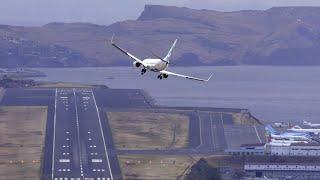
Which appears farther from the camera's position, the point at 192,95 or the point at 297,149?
the point at 192,95

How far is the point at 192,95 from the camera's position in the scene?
167 meters

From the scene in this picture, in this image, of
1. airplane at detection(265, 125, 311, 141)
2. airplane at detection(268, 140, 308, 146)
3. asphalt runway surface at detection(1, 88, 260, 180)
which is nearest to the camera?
asphalt runway surface at detection(1, 88, 260, 180)

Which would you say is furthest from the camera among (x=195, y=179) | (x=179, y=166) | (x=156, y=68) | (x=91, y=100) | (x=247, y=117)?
(x=91, y=100)

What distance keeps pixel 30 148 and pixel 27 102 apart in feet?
119

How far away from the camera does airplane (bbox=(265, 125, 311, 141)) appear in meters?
111

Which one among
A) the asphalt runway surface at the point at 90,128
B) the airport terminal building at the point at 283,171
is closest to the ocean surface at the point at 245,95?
the asphalt runway surface at the point at 90,128

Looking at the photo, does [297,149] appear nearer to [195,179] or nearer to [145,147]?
[145,147]

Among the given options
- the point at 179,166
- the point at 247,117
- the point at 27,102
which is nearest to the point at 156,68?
the point at 179,166

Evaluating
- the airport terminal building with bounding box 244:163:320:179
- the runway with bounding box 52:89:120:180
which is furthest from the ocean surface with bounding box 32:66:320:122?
the airport terminal building with bounding box 244:163:320:179

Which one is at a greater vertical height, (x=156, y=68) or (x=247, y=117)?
(x=156, y=68)

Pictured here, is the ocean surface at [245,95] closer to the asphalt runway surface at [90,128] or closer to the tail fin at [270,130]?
the asphalt runway surface at [90,128]

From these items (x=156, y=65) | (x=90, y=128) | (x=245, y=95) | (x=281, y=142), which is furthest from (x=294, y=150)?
(x=245, y=95)

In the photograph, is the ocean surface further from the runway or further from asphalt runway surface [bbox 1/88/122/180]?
the runway

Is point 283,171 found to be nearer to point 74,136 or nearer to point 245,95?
point 74,136
